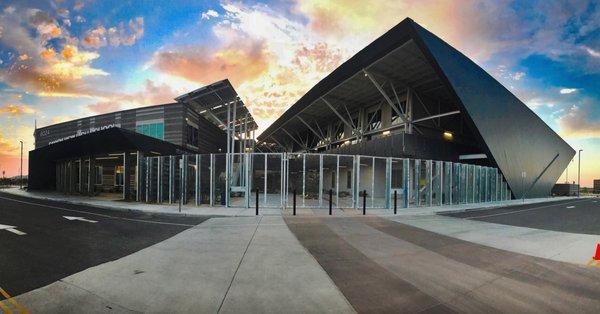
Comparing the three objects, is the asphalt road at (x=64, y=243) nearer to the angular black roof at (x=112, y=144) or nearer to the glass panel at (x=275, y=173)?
the glass panel at (x=275, y=173)

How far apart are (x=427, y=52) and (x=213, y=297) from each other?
2220 centimetres

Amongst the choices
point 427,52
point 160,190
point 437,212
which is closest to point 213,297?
point 437,212

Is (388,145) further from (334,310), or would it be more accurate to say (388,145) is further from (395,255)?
(334,310)

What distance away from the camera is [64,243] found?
843 cm

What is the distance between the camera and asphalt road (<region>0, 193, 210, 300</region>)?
576 cm

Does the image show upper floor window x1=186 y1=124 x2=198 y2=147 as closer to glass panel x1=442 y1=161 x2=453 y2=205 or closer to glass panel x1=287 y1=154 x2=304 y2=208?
glass panel x1=287 y1=154 x2=304 y2=208

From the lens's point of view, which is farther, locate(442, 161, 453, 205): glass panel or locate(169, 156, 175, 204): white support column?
locate(442, 161, 453, 205): glass panel

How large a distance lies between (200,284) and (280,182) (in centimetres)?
1327

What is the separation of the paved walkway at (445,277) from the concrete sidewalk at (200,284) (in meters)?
0.62

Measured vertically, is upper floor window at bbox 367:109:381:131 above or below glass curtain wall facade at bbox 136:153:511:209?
above

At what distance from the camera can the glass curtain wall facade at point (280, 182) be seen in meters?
17.9

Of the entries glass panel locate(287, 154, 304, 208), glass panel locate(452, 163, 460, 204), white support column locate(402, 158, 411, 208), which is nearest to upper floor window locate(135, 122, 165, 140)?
glass panel locate(287, 154, 304, 208)

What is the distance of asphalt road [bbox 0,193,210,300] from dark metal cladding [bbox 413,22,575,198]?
66.4ft

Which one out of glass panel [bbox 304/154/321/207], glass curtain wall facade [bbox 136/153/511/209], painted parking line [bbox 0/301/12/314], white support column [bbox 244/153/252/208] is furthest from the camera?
glass panel [bbox 304/154/321/207]
